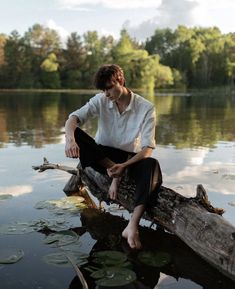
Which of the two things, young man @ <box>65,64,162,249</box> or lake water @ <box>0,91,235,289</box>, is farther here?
young man @ <box>65,64,162,249</box>

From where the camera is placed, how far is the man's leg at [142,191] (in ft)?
12.8

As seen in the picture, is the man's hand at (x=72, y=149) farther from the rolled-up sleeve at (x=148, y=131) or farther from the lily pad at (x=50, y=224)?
the lily pad at (x=50, y=224)

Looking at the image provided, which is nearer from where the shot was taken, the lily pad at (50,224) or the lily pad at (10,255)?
the lily pad at (10,255)

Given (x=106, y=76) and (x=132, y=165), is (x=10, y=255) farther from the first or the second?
(x=106, y=76)

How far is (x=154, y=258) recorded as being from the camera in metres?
3.68

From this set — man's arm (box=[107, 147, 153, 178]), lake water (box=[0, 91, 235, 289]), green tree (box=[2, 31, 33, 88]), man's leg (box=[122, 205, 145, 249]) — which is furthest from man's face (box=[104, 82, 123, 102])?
green tree (box=[2, 31, 33, 88])

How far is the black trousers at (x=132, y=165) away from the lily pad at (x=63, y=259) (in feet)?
2.20

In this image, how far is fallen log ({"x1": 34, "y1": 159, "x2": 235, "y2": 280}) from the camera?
3.34 metres

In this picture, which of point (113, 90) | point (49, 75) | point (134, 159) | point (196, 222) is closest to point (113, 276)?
point (196, 222)

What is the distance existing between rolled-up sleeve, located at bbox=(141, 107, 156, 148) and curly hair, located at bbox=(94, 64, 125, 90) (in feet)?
1.42

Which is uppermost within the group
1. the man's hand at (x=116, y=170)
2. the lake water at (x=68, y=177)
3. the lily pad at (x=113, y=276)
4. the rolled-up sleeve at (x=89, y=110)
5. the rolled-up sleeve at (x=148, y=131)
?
the rolled-up sleeve at (x=89, y=110)

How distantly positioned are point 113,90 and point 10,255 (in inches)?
64.9

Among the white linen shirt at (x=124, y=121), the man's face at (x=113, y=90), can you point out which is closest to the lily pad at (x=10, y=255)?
the white linen shirt at (x=124, y=121)

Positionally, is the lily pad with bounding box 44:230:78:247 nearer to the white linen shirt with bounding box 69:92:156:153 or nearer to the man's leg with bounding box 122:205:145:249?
the man's leg with bounding box 122:205:145:249
